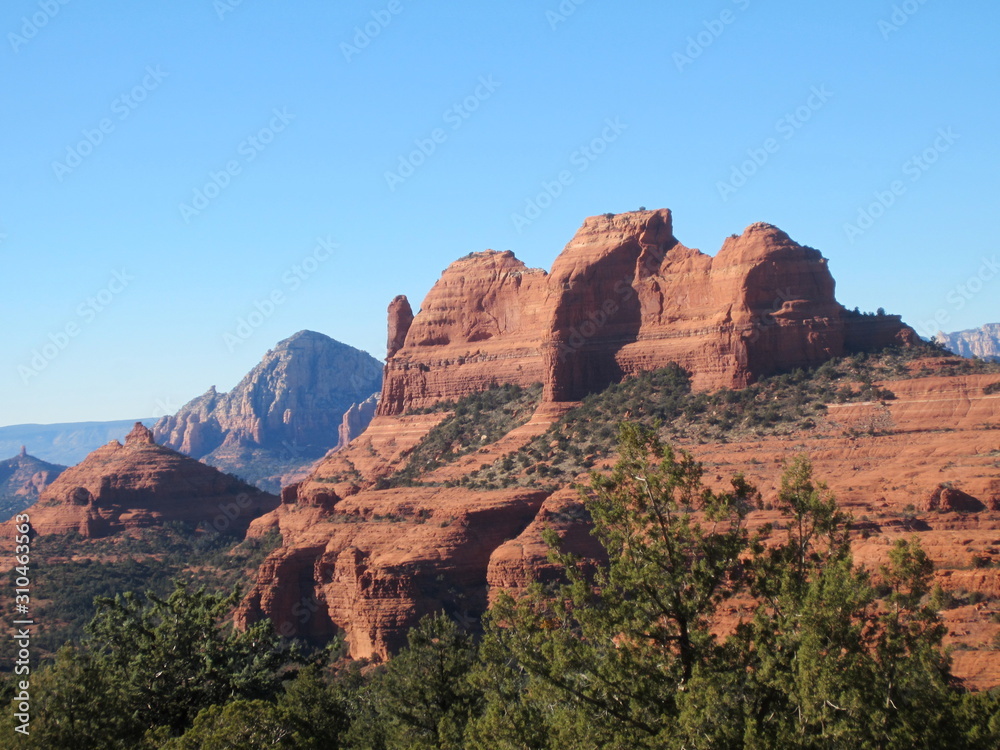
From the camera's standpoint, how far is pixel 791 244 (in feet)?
244

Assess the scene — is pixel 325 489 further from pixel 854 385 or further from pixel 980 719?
pixel 980 719

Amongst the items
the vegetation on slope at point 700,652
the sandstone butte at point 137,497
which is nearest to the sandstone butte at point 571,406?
the sandstone butte at point 137,497

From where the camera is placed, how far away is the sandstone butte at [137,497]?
97562mm

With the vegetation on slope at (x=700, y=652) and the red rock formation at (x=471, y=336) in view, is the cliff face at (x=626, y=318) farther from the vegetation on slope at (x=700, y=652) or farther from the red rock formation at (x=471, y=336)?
the vegetation on slope at (x=700, y=652)

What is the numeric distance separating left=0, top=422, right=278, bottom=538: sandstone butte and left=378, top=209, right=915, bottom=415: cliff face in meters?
15.9

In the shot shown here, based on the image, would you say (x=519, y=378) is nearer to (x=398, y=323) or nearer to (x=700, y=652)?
(x=398, y=323)

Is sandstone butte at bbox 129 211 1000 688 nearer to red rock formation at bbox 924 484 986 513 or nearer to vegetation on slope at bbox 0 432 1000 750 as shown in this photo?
red rock formation at bbox 924 484 986 513

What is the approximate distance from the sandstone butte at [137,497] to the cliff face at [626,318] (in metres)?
15.9

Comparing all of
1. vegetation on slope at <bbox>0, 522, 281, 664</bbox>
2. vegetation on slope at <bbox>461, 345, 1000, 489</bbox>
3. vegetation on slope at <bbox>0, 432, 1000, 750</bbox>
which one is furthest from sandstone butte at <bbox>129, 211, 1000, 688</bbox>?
vegetation on slope at <bbox>0, 432, 1000, 750</bbox>

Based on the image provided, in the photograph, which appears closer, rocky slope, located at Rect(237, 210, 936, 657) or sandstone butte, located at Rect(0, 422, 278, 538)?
rocky slope, located at Rect(237, 210, 936, 657)

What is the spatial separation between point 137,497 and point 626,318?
4457 centimetres

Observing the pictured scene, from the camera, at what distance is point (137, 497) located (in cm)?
A: 9975

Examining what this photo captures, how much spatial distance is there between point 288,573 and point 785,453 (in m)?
28.7

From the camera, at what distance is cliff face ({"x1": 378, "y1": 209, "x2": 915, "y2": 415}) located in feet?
242
